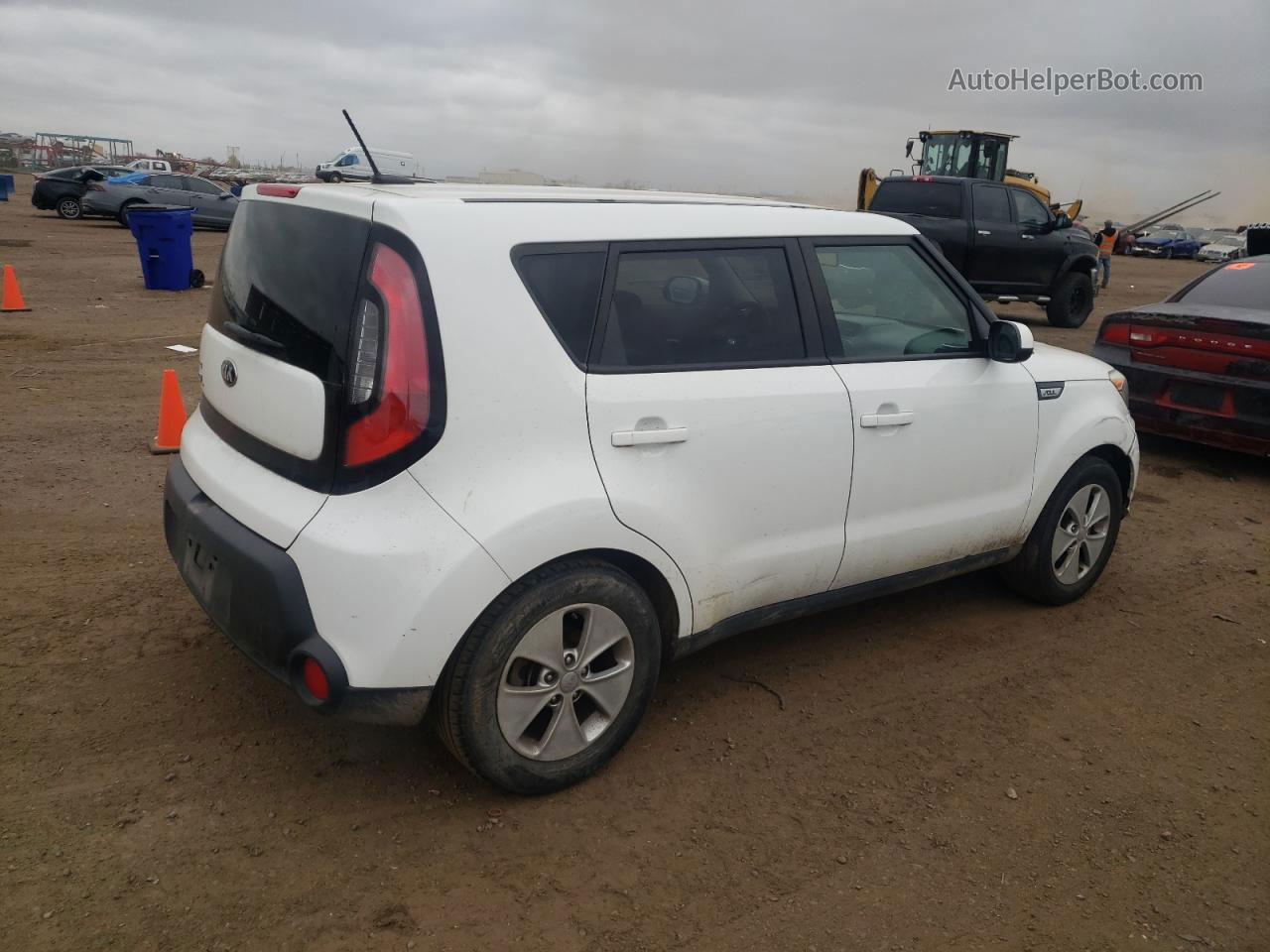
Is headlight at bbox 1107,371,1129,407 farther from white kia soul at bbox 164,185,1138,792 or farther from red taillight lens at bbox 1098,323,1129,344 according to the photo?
red taillight lens at bbox 1098,323,1129,344

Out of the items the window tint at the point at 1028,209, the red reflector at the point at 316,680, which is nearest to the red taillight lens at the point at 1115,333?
the red reflector at the point at 316,680

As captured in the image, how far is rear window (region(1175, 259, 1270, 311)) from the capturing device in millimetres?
6906

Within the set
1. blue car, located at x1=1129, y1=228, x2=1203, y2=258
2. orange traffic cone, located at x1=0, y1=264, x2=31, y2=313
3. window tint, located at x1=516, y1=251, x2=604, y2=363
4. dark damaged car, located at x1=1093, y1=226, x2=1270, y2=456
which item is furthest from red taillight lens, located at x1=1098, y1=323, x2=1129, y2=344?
blue car, located at x1=1129, y1=228, x2=1203, y2=258

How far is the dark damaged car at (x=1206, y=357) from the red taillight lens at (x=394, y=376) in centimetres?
598

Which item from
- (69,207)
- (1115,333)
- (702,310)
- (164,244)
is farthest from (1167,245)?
(702,310)

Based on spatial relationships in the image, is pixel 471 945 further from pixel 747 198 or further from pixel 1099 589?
pixel 1099 589

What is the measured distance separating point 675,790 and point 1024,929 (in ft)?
3.37

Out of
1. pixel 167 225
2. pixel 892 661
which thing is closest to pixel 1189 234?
pixel 167 225

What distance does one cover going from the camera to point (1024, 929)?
258cm

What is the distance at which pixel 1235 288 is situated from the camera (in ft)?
23.3

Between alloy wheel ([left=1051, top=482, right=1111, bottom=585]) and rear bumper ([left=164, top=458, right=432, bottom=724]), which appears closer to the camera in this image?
rear bumper ([left=164, top=458, right=432, bottom=724])

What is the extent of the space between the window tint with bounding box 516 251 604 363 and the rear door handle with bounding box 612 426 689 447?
243 millimetres

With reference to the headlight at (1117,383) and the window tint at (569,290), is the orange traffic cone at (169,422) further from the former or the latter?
the headlight at (1117,383)

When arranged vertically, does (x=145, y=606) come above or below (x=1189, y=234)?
below
